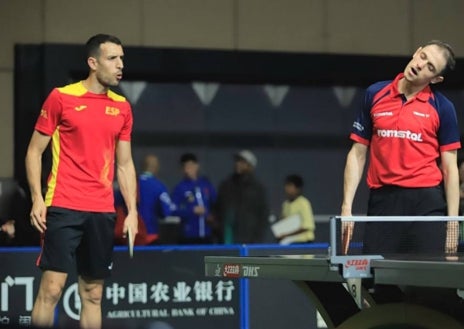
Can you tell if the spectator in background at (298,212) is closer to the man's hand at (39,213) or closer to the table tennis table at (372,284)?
the man's hand at (39,213)

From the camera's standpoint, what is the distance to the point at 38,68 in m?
15.3

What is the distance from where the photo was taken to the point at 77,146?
7.60 m

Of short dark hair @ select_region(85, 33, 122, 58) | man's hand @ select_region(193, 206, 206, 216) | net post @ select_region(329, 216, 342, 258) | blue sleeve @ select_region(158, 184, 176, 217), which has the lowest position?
man's hand @ select_region(193, 206, 206, 216)

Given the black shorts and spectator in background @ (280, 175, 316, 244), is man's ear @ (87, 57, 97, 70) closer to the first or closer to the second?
the black shorts

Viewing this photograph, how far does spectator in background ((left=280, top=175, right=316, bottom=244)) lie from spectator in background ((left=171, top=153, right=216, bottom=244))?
1004 millimetres

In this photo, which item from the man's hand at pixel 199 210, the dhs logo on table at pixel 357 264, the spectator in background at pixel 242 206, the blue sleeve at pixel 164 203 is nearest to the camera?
the dhs logo on table at pixel 357 264

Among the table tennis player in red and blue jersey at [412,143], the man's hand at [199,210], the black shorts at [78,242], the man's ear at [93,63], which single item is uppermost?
the man's ear at [93,63]

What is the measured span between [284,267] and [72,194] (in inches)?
104

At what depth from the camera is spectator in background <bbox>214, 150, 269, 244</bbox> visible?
51.8 feet

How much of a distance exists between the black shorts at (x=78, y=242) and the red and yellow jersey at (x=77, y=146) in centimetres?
7

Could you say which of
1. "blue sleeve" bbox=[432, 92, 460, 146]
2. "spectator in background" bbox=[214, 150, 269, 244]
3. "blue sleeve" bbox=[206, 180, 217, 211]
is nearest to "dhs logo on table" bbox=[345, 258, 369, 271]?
"blue sleeve" bbox=[432, 92, 460, 146]

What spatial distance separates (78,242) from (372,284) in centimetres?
282

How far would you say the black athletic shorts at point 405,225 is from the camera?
6332 mm

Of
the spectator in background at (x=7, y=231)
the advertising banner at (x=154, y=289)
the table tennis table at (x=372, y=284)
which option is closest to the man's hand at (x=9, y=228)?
the spectator in background at (x=7, y=231)
